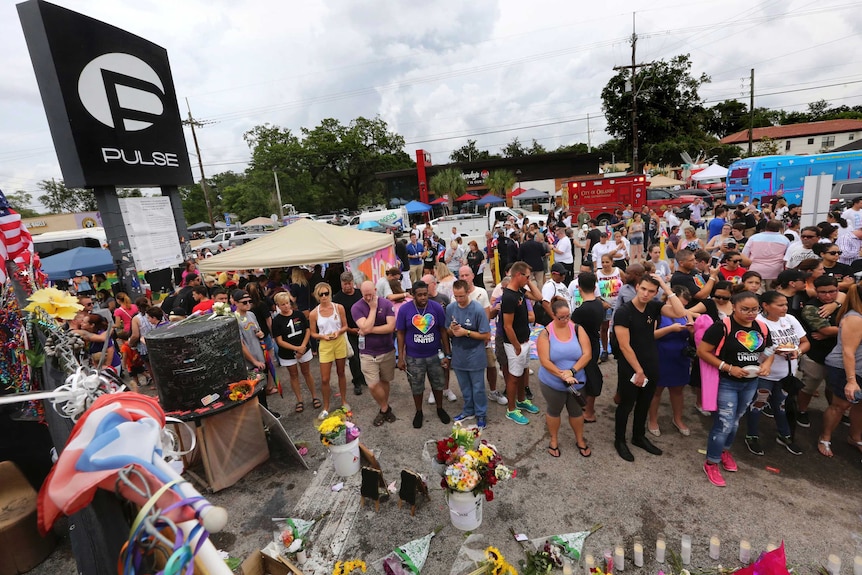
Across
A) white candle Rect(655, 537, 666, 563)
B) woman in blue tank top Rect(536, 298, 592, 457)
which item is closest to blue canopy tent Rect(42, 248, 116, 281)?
woman in blue tank top Rect(536, 298, 592, 457)

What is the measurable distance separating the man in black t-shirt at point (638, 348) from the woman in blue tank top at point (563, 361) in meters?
0.36

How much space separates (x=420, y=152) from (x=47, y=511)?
131 ft

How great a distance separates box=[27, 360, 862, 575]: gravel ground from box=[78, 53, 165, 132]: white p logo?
9255 mm

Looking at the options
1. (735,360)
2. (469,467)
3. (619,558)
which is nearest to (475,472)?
(469,467)

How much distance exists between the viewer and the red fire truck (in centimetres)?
2153

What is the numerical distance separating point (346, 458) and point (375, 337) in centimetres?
153

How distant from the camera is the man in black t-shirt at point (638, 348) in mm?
3988

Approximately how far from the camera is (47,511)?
1.25 m

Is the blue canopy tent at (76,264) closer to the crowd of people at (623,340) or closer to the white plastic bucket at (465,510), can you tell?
the crowd of people at (623,340)

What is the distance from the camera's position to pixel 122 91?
9859 millimetres

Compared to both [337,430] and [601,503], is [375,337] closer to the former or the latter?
[337,430]

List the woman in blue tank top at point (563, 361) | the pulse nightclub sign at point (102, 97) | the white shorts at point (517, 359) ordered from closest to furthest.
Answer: the woman in blue tank top at point (563, 361), the white shorts at point (517, 359), the pulse nightclub sign at point (102, 97)

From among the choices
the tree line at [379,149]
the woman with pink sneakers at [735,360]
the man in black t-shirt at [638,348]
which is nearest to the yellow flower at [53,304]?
the man in black t-shirt at [638,348]

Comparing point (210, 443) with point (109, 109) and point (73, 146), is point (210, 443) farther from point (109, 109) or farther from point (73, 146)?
point (109, 109)
